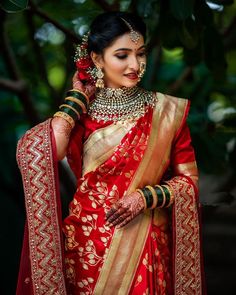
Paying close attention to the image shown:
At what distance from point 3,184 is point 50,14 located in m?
1.52

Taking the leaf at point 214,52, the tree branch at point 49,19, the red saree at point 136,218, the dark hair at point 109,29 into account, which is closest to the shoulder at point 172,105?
the red saree at point 136,218

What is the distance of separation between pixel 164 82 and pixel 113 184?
87.1 inches

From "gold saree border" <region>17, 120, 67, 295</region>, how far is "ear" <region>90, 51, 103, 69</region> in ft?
0.97

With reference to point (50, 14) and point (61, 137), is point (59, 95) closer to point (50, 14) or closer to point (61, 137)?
point (50, 14)

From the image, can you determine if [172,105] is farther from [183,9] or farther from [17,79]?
[17,79]

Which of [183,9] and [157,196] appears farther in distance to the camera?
[183,9]

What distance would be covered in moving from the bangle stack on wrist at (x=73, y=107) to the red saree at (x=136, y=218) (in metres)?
0.08

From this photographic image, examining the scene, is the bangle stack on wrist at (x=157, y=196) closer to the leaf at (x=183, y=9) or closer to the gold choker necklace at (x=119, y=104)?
the gold choker necklace at (x=119, y=104)

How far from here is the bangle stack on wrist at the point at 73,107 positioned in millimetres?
2197

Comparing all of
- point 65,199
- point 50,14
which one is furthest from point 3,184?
point 50,14

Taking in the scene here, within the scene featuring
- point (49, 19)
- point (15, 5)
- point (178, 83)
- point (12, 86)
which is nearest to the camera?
point (15, 5)

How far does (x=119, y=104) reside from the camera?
89.1 inches

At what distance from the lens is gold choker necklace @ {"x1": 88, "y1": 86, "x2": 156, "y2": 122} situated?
2252 millimetres

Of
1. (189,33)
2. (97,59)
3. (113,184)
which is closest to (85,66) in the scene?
(97,59)
